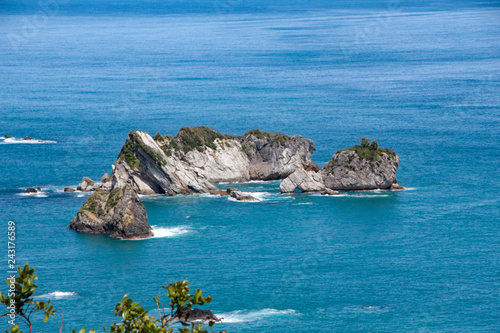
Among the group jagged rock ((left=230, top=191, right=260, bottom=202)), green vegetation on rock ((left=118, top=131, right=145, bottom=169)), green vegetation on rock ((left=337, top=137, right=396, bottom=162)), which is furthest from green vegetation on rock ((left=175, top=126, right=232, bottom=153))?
green vegetation on rock ((left=337, top=137, right=396, bottom=162))

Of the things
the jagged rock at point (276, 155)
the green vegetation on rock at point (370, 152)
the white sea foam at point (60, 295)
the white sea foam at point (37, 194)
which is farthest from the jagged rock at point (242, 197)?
the white sea foam at point (60, 295)

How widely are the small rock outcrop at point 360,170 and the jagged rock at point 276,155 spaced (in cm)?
771

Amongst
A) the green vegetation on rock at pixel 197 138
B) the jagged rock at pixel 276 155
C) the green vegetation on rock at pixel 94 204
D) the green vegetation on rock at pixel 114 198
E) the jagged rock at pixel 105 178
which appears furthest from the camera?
the jagged rock at pixel 276 155

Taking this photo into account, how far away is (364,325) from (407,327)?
138 inches

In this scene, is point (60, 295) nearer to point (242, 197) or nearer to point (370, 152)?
point (242, 197)

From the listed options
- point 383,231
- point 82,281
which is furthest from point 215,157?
point 82,281

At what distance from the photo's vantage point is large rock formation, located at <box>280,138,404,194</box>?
115062 millimetres

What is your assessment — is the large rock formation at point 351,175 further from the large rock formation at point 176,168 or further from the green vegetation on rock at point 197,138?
the green vegetation on rock at point 197,138

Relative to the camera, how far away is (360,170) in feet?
379

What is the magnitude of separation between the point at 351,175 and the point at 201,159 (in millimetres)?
21650

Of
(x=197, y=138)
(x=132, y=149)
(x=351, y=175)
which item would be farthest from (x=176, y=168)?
(x=351, y=175)

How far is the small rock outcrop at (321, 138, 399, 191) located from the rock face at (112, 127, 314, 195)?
8.60 metres

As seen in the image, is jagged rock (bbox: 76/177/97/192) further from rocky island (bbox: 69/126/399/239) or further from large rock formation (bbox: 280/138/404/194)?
large rock formation (bbox: 280/138/404/194)

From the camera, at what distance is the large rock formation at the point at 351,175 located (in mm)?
115062
